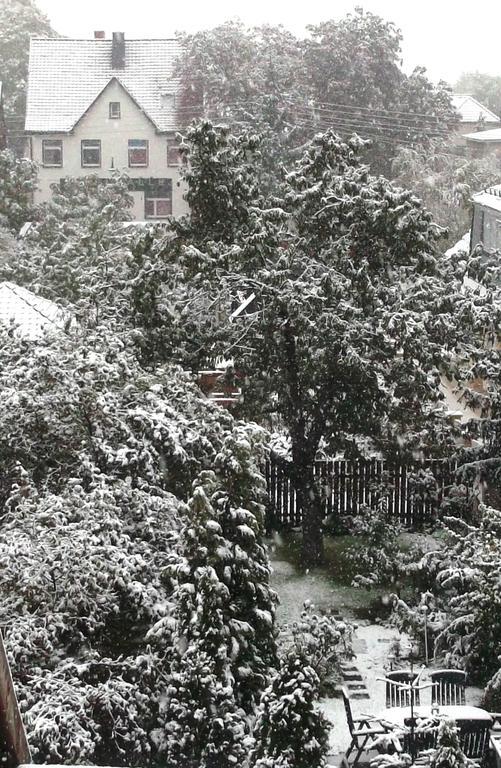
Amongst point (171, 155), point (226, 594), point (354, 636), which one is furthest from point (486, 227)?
point (171, 155)

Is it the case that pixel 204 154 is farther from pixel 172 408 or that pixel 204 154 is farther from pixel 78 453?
pixel 78 453

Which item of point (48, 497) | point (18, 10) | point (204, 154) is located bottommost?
point (48, 497)

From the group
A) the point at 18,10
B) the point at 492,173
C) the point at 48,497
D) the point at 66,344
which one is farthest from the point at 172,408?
the point at 18,10

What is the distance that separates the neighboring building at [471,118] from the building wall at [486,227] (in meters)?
22.9

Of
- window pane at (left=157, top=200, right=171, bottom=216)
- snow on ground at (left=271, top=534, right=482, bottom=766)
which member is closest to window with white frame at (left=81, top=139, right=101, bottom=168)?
window pane at (left=157, top=200, right=171, bottom=216)

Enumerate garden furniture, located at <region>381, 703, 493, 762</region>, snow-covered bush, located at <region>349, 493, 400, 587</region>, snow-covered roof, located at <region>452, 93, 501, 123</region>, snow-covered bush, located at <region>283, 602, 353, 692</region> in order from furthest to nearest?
1. snow-covered roof, located at <region>452, 93, 501, 123</region>
2. snow-covered bush, located at <region>349, 493, 400, 587</region>
3. snow-covered bush, located at <region>283, 602, 353, 692</region>
4. garden furniture, located at <region>381, 703, 493, 762</region>

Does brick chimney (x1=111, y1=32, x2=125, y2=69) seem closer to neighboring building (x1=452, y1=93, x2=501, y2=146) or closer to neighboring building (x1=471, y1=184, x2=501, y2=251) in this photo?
neighboring building (x1=452, y1=93, x2=501, y2=146)

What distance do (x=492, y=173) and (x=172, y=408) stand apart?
1146 inches

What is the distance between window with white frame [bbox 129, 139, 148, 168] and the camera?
1746 inches

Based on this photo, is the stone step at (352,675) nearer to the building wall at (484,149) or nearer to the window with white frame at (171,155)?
the building wall at (484,149)

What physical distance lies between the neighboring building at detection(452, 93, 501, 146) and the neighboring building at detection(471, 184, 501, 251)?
22.9m

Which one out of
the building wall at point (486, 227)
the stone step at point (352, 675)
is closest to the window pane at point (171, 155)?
the building wall at point (486, 227)

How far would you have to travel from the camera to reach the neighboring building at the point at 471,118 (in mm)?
47344

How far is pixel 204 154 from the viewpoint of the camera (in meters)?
15.1
